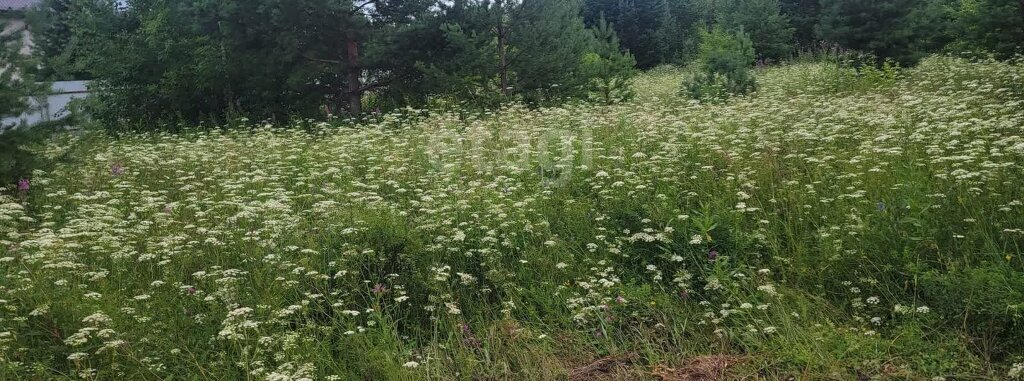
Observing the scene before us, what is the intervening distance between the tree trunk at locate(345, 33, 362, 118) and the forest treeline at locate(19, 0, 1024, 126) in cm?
3

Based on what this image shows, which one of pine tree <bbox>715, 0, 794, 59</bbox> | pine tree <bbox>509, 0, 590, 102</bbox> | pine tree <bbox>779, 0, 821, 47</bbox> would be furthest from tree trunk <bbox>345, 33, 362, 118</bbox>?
pine tree <bbox>779, 0, 821, 47</bbox>

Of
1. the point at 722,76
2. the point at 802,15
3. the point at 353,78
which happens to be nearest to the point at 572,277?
the point at 722,76

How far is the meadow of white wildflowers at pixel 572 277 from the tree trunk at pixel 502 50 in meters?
6.21

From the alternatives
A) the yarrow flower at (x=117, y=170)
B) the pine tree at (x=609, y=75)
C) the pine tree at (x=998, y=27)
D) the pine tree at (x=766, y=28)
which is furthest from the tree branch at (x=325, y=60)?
the pine tree at (x=766, y=28)

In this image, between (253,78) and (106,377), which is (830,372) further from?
(253,78)

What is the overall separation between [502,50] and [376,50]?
7.43 ft

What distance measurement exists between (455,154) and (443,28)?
4.49 metres

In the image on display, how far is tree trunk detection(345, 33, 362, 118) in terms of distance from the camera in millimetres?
11680

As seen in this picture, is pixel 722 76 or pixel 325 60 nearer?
pixel 325 60

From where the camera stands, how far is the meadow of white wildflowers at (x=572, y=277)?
9.88 ft

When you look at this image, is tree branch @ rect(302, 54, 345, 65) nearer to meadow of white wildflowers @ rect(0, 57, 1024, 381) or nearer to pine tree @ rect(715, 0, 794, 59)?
meadow of white wildflowers @ rect(0, 57, 1024, 381)

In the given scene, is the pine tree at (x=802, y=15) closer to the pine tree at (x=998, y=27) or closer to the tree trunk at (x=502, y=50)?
the pine tree at (x=998, y=27)

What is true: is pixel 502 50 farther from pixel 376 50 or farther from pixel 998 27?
pixel 998 27

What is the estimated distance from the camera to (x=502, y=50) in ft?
38.3
